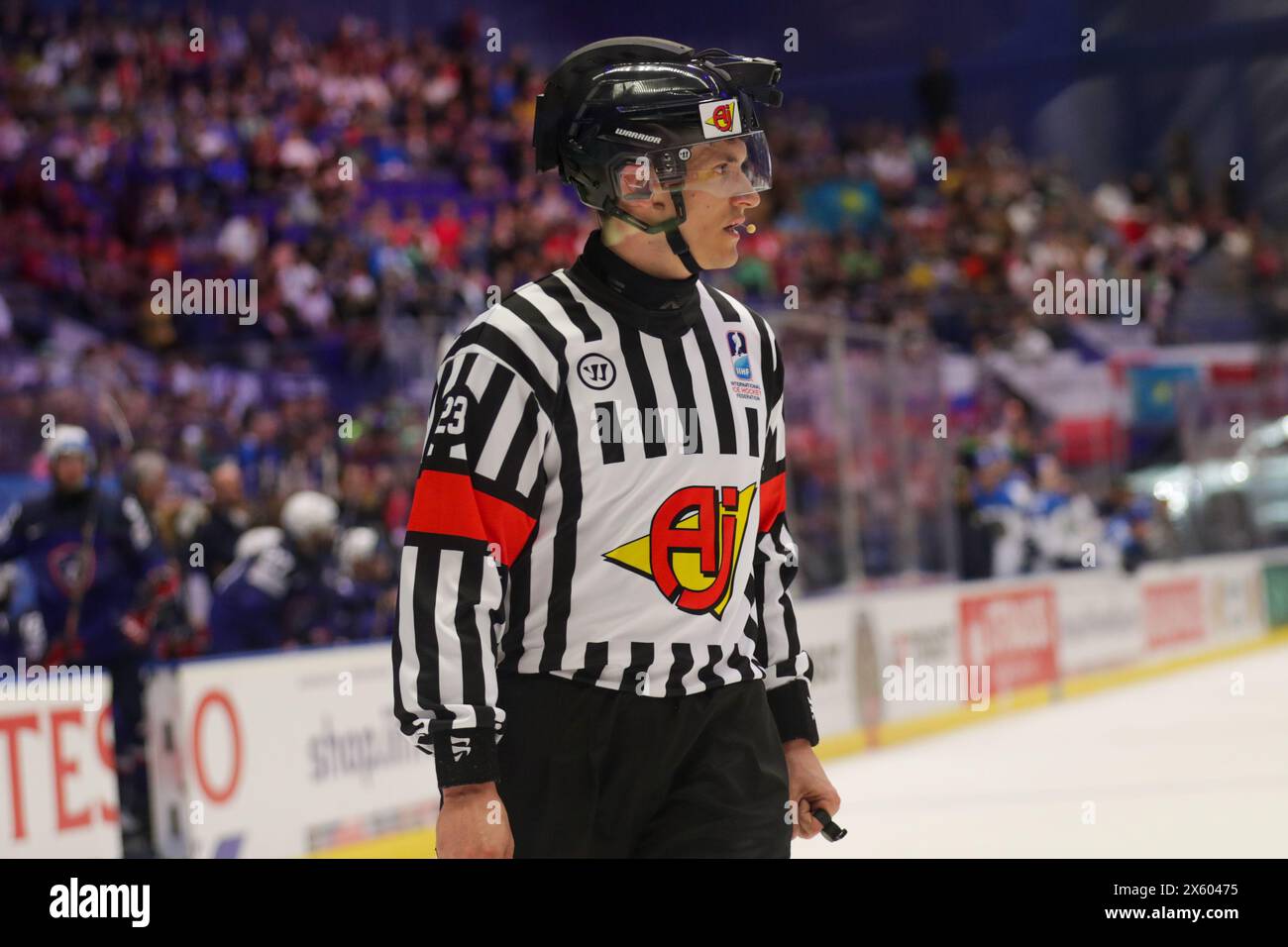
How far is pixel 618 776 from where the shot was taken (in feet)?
6.71

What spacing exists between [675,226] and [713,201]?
0.07 metres

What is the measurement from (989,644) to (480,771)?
8051mm

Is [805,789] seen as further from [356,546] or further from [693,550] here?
[356,546]

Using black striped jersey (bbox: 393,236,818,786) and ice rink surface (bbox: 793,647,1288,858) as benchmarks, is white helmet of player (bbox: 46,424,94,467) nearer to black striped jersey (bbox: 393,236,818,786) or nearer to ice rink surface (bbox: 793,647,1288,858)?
ice rink surface (bbox: 793,647,1288,858)

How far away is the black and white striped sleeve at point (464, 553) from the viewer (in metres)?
1.90

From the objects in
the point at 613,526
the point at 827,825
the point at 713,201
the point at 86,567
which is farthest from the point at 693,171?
the point at 86,567

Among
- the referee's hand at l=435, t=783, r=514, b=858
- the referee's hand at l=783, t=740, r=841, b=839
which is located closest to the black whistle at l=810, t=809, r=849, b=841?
the referee's hand at l=783, t=740, r=841, b=839

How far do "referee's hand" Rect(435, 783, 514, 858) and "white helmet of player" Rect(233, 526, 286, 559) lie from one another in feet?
15.8

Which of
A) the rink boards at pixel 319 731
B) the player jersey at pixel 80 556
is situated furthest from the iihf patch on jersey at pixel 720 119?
the player jersey at pixel 80 556

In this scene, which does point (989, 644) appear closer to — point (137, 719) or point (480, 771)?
point (137, 719)

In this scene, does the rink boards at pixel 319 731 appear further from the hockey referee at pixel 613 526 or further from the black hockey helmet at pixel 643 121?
the black hockey helmet at pixel 643 121

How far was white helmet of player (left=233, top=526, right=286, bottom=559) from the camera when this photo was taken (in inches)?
258

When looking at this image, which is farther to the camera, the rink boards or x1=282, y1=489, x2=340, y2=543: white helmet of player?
x1=282, y1=489, x2=340, y2=543: white helmet of player
